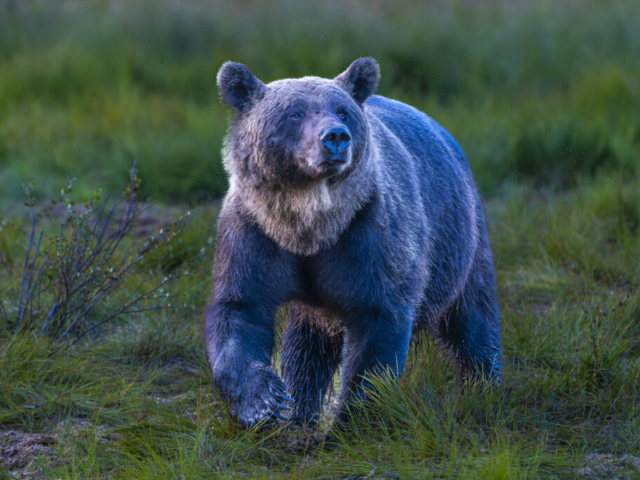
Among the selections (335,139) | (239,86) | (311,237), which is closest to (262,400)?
(311,237)

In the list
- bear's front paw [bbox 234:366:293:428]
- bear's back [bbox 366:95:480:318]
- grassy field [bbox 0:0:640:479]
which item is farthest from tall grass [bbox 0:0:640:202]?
bear's front paw [bbox 234:366:293:428]

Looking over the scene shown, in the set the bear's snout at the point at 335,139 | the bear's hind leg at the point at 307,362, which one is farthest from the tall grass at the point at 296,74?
the bear's snout at the point at 335,139

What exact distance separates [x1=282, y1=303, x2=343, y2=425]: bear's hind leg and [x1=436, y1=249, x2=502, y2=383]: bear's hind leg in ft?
2.01

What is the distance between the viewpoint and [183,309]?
15.9 ft

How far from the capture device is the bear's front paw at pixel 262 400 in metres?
3.03

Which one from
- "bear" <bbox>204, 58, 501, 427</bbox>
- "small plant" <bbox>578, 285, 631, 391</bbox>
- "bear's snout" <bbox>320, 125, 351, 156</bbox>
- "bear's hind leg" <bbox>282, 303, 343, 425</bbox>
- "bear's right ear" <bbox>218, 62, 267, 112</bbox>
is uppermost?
"bear's right ear" <bbox>218, 62, 267, 112</bbox>

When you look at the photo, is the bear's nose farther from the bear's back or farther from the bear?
the bear's back

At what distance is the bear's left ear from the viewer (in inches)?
133

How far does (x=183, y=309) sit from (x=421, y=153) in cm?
178

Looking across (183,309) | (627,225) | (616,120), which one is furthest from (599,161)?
(183,309)

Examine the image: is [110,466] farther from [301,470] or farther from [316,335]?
[316,335]

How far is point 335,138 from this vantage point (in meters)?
2.88

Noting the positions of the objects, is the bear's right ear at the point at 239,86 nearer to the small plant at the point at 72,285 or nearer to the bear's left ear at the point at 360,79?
the bear's left ear at the point at 360,79

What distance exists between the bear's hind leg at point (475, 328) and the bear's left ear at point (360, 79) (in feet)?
3.84
